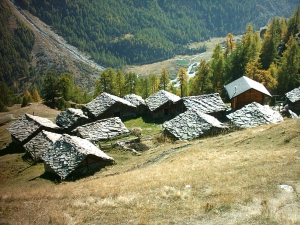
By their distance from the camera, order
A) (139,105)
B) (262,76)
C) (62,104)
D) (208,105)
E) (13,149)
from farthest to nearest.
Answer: (62,104), (262,76), (139,105), (208,105), (13,149)

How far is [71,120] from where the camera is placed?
170 ft

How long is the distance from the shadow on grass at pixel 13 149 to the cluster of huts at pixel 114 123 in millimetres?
1097

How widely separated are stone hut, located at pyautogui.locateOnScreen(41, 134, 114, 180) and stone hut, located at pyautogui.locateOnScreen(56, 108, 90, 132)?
17.7 meters

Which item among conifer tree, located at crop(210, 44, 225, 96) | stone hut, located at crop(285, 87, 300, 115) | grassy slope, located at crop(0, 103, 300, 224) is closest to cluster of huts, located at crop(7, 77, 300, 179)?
stone hut, located at crop(285, 87, 300, 115)

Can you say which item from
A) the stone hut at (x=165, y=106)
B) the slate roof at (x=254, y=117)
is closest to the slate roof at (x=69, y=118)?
the stone hut at (x=165, y=106)

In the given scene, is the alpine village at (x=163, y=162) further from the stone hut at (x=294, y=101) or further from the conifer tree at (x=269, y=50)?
the conifer tree at (x=269, y=50)

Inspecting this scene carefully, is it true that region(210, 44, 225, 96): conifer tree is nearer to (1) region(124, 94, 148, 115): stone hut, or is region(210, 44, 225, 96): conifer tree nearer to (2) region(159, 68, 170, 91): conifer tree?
(2) region(159, 68, 170, 91): conifer tree

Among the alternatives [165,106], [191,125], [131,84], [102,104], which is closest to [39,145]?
[102,104]

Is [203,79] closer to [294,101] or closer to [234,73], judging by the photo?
[234,73]

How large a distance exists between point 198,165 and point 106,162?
13345 mm

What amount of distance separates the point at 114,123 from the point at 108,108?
9.44 metres

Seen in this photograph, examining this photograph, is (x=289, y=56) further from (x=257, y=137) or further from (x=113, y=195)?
(x=113, y=195)

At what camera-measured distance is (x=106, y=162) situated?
109ft

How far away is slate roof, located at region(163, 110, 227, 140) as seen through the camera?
37.7 metres
